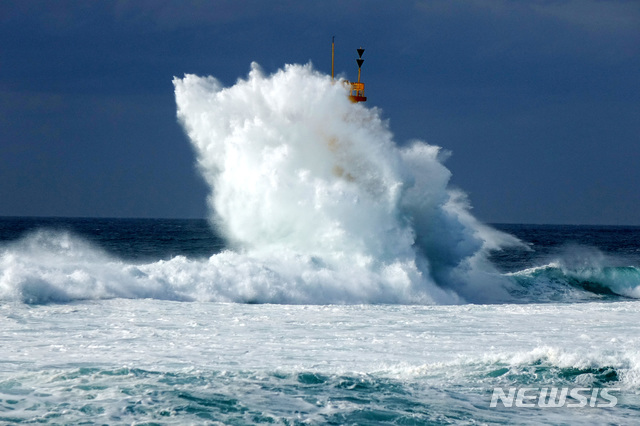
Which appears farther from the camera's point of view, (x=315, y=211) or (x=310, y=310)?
(x=315, y=211)

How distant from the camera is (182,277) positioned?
65.5 ft

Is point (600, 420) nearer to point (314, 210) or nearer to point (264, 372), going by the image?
point (264, 372)

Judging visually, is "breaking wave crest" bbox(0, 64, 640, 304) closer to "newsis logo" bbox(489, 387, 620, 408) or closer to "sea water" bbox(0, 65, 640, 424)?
"sea water" bbox(0, 65, 640, 424)

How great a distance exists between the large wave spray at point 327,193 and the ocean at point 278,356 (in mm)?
2803

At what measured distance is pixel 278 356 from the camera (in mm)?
12328

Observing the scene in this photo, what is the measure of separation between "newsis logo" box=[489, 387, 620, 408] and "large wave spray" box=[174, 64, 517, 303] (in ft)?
34.2

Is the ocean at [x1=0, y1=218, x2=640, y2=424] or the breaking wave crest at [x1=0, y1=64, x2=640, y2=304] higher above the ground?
the breaking wave crest at [x1=0, y1=64, x2=640, y2=304]

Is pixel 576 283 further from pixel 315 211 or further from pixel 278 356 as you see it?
pixel 278 356

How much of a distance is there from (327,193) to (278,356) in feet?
35.8

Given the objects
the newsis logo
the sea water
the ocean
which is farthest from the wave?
the newsis logo

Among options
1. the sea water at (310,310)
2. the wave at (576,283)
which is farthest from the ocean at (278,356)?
the wave at (576,283)

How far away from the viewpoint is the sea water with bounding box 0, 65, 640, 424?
9891mm

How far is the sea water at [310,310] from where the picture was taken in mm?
9891

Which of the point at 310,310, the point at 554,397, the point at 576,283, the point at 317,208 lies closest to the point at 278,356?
the point at 554,397
